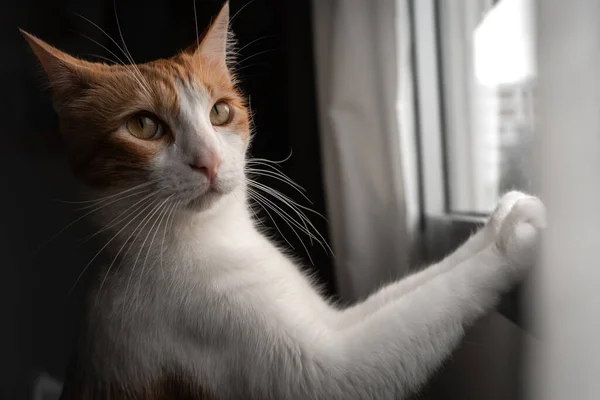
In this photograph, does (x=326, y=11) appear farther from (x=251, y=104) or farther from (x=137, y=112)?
(x=137, y=112)

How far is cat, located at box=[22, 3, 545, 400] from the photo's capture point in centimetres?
60

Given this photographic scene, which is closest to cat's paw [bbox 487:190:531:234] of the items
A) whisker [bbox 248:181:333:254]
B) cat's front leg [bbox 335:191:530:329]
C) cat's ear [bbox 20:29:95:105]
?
cat's front leg [bbox 335:191:530:329]

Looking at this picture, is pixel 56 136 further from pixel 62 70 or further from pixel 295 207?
pixel 295 207

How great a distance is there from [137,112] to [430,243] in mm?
426

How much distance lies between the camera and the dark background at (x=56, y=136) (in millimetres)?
724

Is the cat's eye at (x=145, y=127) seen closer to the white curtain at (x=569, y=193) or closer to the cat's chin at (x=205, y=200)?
the cat's chin at (x=205, y=200)

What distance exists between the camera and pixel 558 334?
1.65 ft

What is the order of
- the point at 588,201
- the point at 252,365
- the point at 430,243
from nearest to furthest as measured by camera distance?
1. the point at 588,201
2. the point at 252,365
3. the point at 430,243

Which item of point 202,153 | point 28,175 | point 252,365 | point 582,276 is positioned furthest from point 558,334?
point 28,175

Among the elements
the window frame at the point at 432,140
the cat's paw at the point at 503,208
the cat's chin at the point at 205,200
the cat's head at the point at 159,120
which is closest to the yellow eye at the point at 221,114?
the cat's head at the point at 159,120

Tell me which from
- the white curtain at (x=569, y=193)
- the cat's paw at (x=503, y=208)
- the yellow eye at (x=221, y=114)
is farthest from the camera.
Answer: the yellow eye at (x=221, y=114)

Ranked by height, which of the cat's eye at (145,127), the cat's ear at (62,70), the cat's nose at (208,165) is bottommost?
the cat's nose at (208,165)

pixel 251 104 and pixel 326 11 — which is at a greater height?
pixel 326 11

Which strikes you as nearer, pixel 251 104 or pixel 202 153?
pixel 202 153
